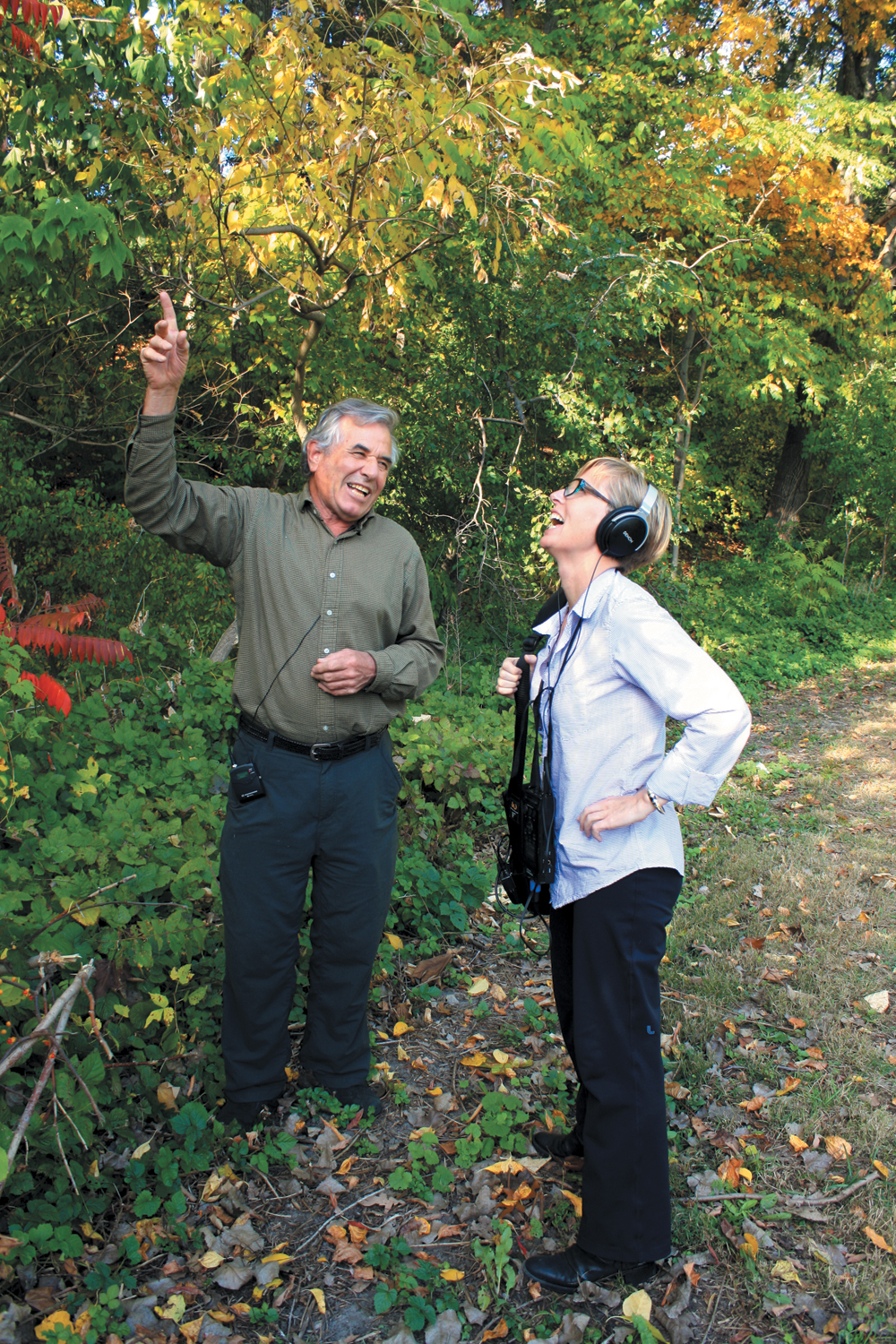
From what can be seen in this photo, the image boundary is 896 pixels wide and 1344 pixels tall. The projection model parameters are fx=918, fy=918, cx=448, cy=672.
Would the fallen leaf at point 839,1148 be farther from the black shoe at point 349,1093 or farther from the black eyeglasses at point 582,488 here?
the black eyeglasses at point 582,488

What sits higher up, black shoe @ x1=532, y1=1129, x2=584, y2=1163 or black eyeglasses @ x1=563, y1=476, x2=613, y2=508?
black eyeglasses @ x1=563, y1=476, x2=613, y2=508

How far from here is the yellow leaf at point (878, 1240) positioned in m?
2.77

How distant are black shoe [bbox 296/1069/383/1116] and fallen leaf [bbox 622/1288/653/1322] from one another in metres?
1.14

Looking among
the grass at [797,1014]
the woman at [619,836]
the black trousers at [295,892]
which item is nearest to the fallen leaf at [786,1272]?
the grass at [797,1014]

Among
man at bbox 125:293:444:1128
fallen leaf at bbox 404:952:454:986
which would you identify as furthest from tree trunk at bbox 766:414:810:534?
man at bbox 125:293:444:1128

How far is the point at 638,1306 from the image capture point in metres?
2.51

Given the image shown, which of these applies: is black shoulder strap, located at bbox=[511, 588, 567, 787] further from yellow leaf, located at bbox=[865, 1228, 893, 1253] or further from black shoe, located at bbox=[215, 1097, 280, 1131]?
yellow leaf, located at bbox=[865, 1228, 893, 1253]

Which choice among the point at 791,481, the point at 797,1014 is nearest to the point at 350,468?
the point at 797,1014

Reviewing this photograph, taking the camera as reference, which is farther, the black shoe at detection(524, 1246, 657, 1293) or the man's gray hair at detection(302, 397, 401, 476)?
the man's gray hair at detection(302, 397, 401, 476)

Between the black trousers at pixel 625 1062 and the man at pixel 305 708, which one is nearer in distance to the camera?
the black trousers at pixel 625 1062

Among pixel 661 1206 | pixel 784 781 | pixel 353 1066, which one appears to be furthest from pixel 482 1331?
pixel 784 781

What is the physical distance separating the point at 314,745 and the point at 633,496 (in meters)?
1.25

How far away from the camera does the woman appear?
94.6 inches

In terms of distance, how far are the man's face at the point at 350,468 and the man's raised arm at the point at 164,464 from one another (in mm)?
362
